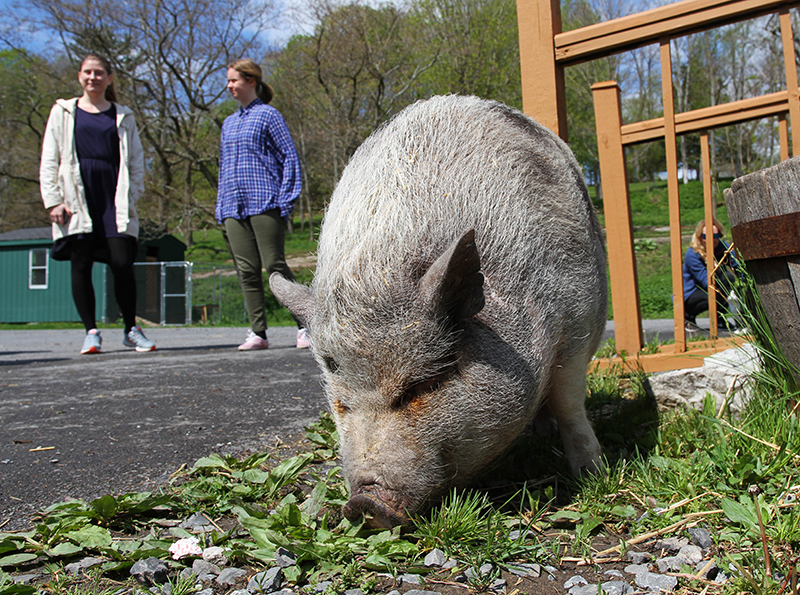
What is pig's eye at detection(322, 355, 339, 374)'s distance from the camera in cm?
242

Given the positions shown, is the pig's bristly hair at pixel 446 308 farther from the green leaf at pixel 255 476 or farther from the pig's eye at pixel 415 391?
the green leaf at pixel 255 476

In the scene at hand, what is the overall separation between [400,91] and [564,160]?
23.7 m

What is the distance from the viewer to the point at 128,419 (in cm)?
390

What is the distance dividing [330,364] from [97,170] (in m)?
5.50

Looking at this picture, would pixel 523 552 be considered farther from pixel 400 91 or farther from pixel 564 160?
pixel 400 91

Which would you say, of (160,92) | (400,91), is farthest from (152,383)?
(160,92)

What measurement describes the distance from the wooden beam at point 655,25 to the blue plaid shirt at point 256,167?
339cm

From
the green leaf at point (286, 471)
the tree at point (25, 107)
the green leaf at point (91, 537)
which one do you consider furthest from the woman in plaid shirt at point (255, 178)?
the tree at point (25, 107)

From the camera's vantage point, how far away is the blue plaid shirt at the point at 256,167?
6.59 metres

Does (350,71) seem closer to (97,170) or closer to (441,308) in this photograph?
(97,170)

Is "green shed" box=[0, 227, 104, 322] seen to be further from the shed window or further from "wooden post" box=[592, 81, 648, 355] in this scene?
"wooden post" box=[592, 81, 648, 355]

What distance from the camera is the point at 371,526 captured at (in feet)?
7.43

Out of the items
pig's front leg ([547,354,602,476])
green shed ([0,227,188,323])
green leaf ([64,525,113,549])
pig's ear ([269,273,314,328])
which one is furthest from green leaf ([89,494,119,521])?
green shed ([0,227,188,323])

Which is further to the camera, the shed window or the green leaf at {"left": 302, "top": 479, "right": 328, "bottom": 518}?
the shed window
